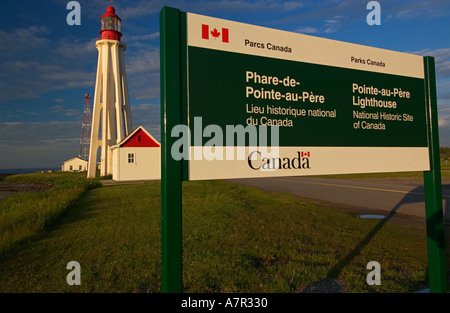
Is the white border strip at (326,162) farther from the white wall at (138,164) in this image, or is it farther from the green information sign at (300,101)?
the white wall at (138,164)

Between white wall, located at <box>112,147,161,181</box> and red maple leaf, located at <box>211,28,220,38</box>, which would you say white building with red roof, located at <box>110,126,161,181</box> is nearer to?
white wall, located at <box>112,147,161,181</box>

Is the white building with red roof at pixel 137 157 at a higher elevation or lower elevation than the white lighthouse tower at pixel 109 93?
lower

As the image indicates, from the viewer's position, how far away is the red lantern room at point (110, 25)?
29319 millimetres

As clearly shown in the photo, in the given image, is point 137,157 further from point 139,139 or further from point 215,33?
point 215,33

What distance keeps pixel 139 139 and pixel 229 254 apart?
73.7ft

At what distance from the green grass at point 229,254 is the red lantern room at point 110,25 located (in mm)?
26200

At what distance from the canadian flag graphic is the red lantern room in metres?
30.8

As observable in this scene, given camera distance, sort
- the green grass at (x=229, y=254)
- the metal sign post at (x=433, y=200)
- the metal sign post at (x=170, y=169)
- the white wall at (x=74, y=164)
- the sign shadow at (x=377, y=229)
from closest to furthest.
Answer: the metal sign post at (x=170, y=169)
the metal sign post at (x=433, y=200)
the green grass at (x=229, y=254)
the sign shadow at (x=377, y=229)
the white wall at (x=74, y=164)

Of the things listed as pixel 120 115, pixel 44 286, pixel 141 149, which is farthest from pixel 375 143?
pixel 120 115

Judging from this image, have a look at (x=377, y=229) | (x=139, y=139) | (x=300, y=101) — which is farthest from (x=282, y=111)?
(x=139, y=139)

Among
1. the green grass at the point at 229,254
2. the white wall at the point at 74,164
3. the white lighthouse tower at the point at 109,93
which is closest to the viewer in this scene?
the green grass at the point at 229,254

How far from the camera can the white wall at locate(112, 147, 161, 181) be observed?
2519cm

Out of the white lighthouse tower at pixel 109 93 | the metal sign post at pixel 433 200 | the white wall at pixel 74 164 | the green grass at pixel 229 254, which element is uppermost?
the white lighthouse tower at pixel 109 93

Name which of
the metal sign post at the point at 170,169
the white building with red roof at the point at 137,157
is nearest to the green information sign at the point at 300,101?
the metal sign post at the point at 170,169
